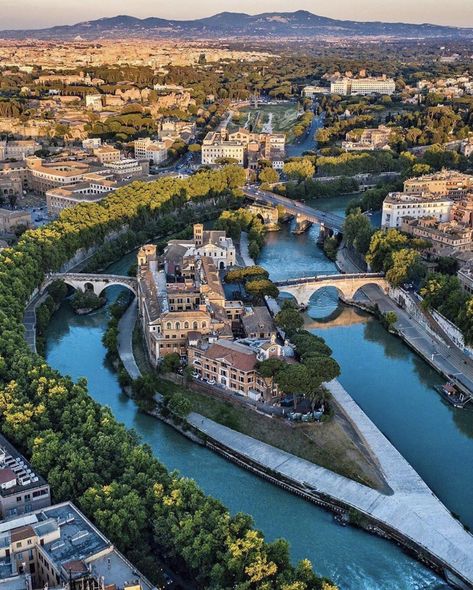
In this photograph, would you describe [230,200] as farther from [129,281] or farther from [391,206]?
[129,281]

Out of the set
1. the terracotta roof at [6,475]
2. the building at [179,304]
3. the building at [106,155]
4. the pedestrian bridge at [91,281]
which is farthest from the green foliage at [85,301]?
the building at [106,155]

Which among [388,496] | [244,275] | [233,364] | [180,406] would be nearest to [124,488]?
[180,406]

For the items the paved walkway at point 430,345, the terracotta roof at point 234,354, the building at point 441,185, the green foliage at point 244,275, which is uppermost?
the building at point 441,185

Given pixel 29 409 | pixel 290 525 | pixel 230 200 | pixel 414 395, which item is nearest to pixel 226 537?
pixel 290 525

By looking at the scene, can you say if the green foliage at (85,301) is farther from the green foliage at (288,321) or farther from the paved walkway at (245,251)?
the green foliage at (288,321)

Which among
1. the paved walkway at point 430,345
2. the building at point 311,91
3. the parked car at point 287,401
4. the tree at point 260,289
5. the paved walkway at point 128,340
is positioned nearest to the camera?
the parked car at point 287,401

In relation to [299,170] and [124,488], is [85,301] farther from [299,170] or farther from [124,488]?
[299,170]

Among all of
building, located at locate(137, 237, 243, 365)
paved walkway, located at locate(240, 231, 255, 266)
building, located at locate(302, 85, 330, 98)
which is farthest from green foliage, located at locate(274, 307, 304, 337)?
building, located at locate(302, 85, 330, 98)

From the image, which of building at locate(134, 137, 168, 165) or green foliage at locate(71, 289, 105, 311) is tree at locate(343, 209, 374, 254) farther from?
building at locate(134, 137, 168, 165)
